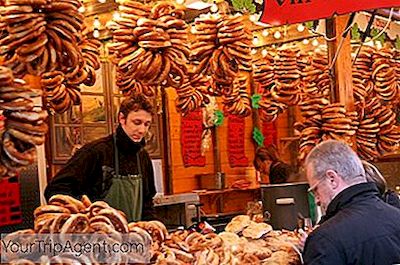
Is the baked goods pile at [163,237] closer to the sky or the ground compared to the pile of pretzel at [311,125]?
closer to the ground

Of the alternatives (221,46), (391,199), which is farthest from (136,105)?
(391,199)

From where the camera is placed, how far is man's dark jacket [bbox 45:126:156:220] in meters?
4.27

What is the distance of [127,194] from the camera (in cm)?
462

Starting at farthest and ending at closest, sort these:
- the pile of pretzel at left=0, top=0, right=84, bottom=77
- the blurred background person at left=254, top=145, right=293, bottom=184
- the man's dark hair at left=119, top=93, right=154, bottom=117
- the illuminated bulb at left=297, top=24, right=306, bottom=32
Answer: the blurred background person at left=254, top=145, right=293, bottom=184
the illuminated bulb at left=297, top=24, right=306, bottom=32
the man's dark hair at left=119, top=93, right=154, bottom=117
the pile of pretzel at left=0, top=0, right=84, bottom=77

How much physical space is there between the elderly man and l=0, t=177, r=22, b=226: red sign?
388 cm

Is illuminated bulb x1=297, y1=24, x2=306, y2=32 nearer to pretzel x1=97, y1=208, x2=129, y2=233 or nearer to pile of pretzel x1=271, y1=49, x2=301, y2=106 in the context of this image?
pile of pretzel x1=271, y1=49, x2=301, y2=106

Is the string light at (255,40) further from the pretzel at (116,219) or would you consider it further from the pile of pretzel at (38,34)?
the pretzel at (116,219)

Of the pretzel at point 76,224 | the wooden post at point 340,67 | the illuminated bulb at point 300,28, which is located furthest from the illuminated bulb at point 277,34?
the pretzel at point 76,224

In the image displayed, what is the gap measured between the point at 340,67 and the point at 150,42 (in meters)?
1.53

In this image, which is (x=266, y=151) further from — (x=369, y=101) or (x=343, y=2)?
(x=343, y=2)

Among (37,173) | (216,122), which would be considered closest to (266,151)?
(216,122)

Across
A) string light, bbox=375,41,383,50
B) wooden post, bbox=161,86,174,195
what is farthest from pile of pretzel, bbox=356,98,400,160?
wooden post, bbox=161,86,174,195

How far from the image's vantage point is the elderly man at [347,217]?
2947 millimetres

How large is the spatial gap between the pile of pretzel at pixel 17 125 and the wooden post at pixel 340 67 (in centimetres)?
324
